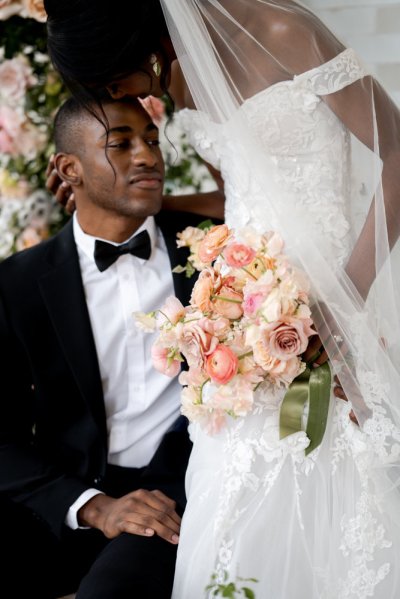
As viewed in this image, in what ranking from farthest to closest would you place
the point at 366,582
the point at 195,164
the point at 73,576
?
the point at 195,164 < the point at 73,576 < the point at 366,582

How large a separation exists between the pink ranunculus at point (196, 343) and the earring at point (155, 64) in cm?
66

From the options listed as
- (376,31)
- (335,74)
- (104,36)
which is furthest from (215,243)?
(376,31)

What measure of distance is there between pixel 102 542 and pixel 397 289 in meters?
1.05

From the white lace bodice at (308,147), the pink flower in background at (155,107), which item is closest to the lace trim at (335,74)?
the white lace bodice at (308,147)

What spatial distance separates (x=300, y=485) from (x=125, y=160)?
1011 millimetres

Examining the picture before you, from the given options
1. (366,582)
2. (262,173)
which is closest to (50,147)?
(262,173)

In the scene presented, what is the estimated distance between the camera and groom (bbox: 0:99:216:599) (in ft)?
7.13

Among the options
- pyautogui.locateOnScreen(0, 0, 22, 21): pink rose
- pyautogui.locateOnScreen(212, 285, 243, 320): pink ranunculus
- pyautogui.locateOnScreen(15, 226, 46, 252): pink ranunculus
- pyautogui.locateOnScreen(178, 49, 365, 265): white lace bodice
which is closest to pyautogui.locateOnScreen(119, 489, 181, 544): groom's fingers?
pyautogui.locateOnScreen(212, 285, 243, 320): pink ranunculus

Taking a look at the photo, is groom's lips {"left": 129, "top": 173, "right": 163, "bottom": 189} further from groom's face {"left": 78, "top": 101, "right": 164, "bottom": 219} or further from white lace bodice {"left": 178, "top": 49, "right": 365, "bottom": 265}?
white lace bodice {"left": 178, "top": 49, "right": 365, "bottom": 265}

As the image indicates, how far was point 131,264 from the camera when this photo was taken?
2316 mm

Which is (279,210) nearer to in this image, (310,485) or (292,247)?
(292,247)

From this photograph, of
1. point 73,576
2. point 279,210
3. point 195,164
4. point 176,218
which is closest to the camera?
point 279,210

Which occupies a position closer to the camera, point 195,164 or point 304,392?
point 304,392

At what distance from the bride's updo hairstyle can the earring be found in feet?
0.05
